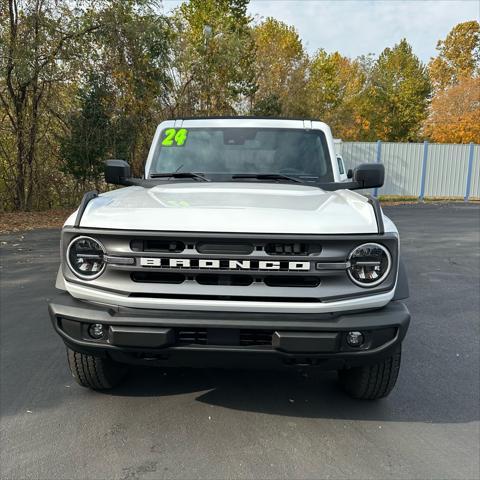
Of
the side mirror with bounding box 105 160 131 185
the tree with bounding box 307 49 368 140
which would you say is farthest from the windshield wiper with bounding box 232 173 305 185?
the tree with bounding box 307 49 368 140

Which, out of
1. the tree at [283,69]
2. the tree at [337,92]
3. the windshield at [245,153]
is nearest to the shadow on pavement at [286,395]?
the windshield at [245,153]

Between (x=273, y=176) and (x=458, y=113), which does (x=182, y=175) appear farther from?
(x=458, y=113)

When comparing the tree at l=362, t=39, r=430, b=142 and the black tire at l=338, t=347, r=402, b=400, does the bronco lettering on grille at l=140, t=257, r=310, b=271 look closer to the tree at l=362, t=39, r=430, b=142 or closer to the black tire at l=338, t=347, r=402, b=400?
the black tire at l=338, t=347, r=402, b=400

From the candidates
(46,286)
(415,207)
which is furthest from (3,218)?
(415,207)

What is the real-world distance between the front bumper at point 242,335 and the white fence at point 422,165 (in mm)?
19088

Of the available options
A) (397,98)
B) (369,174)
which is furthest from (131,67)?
(397,98)

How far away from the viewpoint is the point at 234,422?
9.54 feet

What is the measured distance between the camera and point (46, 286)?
236 inches

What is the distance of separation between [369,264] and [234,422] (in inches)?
49.9

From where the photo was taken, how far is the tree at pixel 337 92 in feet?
96.3

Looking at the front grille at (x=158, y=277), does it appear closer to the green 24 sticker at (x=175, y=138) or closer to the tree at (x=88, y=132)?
the green 24 sticker at (x=175, y=138)

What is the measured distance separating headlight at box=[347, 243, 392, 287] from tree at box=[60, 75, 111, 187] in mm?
12239

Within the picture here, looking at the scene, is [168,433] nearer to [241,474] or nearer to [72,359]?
[241,474]

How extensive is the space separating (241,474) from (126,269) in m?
1.20
